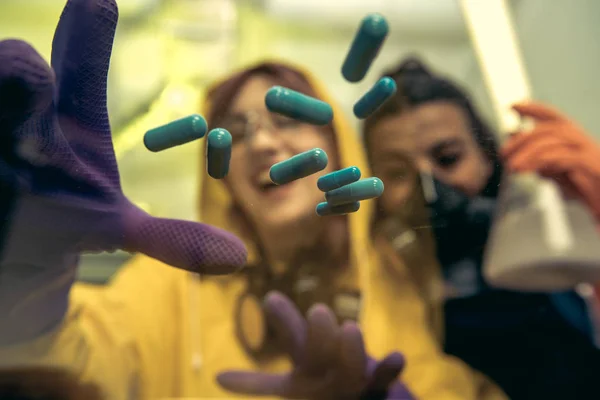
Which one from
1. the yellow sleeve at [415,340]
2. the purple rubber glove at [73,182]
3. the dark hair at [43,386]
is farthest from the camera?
the yellow sleeve at [415,340]

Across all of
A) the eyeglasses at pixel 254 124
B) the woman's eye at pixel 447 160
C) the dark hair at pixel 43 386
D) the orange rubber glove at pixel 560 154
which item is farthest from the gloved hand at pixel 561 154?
the dark hair at pixel 43 386

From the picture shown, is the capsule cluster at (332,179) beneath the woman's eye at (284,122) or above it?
beneath

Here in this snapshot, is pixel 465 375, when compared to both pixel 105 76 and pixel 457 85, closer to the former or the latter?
pixel 457 85

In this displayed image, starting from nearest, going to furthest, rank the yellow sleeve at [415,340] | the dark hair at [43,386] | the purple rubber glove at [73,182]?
Result: the purple rubber glove at [73,182], the dark hair at [43,386], the yellow sleeve at [415,340]

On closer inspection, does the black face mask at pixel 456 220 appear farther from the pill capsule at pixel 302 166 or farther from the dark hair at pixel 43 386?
the dark hair at pixel 43 386

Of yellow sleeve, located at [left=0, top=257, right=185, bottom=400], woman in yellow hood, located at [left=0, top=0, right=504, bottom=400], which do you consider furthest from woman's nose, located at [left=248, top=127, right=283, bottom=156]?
yellow sleeve, located at [left=0, top=257, right=185, bottom=400]

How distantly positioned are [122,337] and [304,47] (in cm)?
60

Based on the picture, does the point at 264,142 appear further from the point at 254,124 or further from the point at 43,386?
the point at 43,386

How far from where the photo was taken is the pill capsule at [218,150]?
0.22 meters

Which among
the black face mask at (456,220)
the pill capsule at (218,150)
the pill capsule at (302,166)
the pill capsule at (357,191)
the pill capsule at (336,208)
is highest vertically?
the pill capsule at (218,150)

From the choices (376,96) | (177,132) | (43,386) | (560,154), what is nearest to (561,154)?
(560,154)

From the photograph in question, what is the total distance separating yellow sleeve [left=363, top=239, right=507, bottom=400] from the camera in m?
0.44

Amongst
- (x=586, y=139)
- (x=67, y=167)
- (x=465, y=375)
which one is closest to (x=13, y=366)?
(x=67, y=167)

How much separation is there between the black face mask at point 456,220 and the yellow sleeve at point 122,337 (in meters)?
0.18
